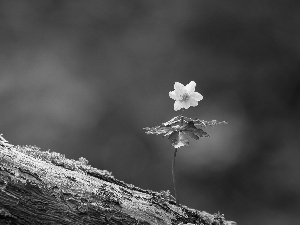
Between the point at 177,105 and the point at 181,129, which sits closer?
the point at 181,129

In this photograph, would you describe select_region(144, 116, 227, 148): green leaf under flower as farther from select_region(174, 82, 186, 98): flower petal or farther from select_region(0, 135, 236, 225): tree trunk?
select_region(0, 135, 236, 225): tree trunk

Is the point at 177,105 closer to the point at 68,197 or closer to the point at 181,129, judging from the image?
the point at 181,129

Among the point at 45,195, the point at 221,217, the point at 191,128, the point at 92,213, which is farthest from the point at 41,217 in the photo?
the point at 221,217

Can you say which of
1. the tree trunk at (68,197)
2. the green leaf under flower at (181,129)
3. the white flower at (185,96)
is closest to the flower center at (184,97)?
the white flower at (185,96)

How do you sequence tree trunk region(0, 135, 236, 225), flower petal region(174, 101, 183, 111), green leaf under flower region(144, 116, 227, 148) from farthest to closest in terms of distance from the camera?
flower petal region(174, 101, 183, 111)
green leaf under flower region(144, 116, 227, 148)
tree trunk region(0, 135, 236, 225)

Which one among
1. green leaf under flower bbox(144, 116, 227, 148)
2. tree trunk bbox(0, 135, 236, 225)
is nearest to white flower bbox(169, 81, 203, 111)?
green leaf under flower bbox(144, 116, 227, 148)

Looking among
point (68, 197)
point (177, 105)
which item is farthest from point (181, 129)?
point (68, 197)

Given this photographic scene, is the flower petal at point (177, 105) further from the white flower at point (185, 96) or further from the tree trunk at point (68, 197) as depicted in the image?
the tree trunk at point (68, 197)

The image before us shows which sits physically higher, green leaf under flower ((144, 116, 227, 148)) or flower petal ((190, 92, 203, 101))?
flower petal ((190, 92, 203, 101))

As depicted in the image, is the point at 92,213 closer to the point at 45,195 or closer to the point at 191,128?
the point at 45,195

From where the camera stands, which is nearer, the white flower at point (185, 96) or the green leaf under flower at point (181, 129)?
the green leaf under flower at point (181, 129)
